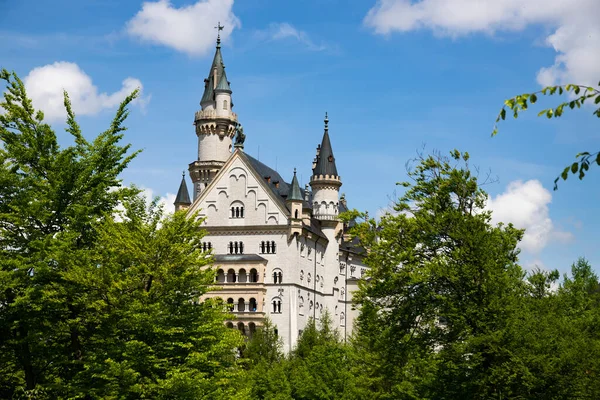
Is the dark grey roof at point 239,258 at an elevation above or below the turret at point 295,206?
below

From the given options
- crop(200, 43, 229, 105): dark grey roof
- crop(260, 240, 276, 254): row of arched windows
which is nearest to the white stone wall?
crop(200, 43, 229, 105): dark grey roof

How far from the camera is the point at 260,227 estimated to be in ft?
350

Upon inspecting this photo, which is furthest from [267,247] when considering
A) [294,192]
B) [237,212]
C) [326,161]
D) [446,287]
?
[446,287]

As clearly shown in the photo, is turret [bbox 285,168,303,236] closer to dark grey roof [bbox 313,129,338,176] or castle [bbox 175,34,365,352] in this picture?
castle [bbox 175,34,365,352]

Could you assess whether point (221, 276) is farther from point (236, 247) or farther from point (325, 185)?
point (325, 185)

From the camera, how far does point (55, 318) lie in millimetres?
34438

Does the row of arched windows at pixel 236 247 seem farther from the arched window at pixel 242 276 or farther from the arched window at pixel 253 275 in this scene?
the arched window at pixel 253 275

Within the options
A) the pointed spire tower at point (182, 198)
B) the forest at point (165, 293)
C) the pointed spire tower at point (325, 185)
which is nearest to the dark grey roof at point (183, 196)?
the pointed spire tower at point (182, 198)

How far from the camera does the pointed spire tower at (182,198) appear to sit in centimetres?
11150

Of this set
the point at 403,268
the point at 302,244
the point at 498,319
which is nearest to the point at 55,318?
the point at 403,268

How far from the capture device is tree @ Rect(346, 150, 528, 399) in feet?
117

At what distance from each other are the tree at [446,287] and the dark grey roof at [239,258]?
65000 millimetres

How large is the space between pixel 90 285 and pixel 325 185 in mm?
80724

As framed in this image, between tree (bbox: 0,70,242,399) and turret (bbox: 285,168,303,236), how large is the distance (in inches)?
2656
